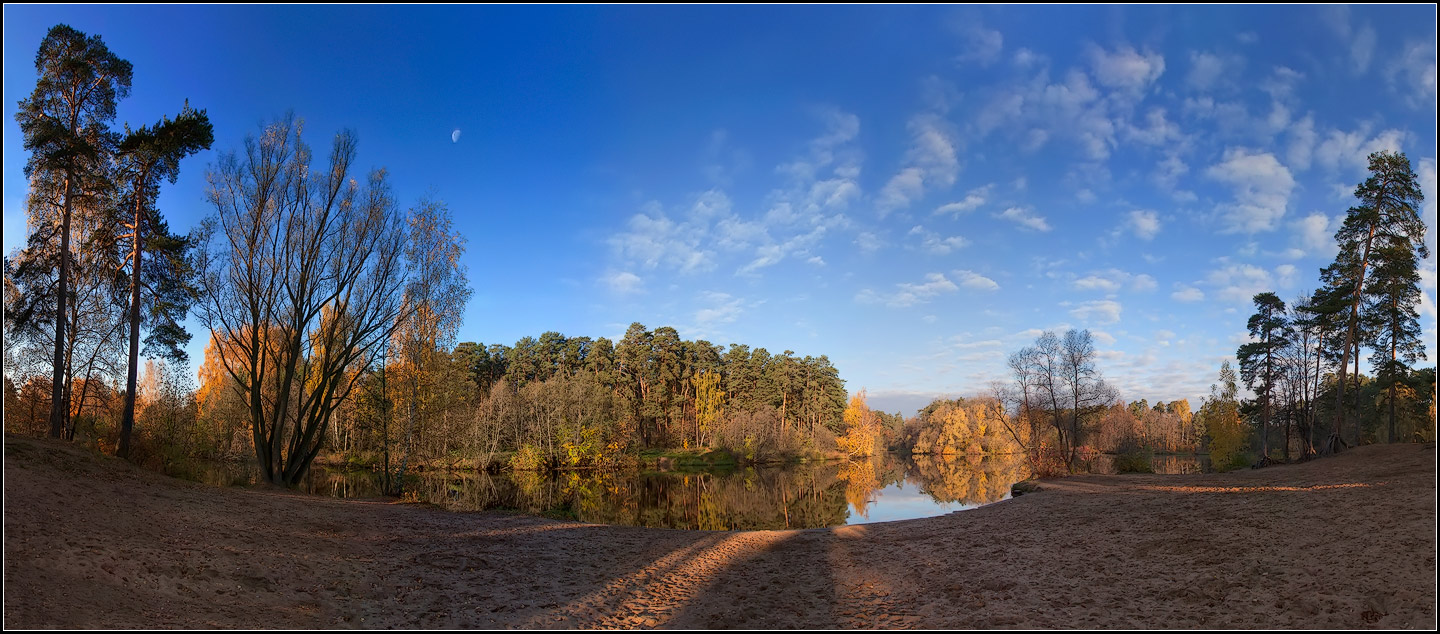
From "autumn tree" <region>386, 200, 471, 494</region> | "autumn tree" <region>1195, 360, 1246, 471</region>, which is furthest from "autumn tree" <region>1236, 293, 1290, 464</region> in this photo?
"autumn tree" <region>386, 200, 471, 494</region>

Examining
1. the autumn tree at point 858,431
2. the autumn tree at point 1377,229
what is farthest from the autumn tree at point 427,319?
the autumn tree at point 858,431

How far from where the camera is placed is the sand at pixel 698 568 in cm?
646

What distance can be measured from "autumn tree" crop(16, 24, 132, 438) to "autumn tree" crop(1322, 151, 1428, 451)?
41.7 metres

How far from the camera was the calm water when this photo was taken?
72.8ft

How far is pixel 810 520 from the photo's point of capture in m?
22.2

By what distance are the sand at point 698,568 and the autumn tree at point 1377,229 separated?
15743 mm

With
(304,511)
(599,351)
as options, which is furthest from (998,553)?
(599,351)

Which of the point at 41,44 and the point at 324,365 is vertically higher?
the point at 41,44

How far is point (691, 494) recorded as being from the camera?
32031 millimetres

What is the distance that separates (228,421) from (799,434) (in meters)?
47.0

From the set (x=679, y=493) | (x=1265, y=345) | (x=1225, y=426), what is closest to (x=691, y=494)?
(x=679, y=493)

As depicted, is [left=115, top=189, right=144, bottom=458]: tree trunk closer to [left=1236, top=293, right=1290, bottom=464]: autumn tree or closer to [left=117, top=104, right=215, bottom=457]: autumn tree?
[left=117, top=104, right=215, bottom=457]: autumn tree

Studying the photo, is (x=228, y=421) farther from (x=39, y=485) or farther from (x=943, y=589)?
(x=943, y=589)

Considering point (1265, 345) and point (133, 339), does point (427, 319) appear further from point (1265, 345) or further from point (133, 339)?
point (1265, 345)
